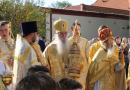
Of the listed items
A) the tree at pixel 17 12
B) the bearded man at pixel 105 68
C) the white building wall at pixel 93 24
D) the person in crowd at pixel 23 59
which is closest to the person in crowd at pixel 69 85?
the person in crowd at pixel 23 59

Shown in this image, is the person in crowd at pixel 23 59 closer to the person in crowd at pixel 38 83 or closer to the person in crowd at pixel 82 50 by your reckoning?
the person in crowd at pixel 82 50

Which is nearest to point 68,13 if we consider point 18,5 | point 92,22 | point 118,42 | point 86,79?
point 92,22

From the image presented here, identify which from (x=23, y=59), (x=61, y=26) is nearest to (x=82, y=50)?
(x=61, y=26)

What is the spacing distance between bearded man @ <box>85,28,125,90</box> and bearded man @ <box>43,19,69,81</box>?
0.55 meters

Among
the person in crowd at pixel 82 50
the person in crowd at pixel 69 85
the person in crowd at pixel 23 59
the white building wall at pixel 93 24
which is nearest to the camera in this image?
the person in crowd at pixel 69 85

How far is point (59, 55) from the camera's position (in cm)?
425

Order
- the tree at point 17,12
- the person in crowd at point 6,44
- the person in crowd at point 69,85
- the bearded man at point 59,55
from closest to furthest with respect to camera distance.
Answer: the person in crowd at point 69,85
the person in crowd at point 6,44
the bearded man at point 59,55
the tree at point 17,12

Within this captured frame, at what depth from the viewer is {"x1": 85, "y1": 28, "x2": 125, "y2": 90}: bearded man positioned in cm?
393

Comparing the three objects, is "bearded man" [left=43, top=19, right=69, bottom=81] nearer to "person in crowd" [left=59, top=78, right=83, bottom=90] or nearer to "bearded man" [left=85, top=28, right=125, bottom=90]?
"bearded man" [left=85, top=28, right=125, bottom=90]

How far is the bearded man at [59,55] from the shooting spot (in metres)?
4.14

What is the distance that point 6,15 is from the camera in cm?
978

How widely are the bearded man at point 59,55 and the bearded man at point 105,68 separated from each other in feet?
1.79

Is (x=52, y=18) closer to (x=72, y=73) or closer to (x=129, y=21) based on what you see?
(x=129, y=21)

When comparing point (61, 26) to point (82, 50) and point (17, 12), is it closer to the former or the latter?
point (82, 50)
